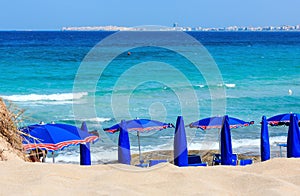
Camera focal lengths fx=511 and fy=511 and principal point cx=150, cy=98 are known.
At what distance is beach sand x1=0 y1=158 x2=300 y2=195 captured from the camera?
3824mm

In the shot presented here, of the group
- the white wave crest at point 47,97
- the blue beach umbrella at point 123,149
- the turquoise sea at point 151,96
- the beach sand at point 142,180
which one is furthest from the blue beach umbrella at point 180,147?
the white wave crest at point 47,97

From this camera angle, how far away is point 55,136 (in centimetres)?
874

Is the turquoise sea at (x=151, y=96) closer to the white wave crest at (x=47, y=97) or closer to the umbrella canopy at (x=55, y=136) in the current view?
the white wave crest at (x=47, y=97)

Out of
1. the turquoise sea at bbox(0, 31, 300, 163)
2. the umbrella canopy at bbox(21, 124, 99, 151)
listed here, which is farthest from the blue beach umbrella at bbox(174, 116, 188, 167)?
the turquoise sea at bbox(0, 31, 300, 163)

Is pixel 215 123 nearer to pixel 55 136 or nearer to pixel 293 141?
pixel 293 141

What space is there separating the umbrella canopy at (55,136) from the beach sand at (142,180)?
3.86m

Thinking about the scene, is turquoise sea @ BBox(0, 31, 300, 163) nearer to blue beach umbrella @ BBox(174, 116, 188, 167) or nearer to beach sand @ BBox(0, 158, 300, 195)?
blue beach umbrella @ BBox(174, 116, 188, 167)

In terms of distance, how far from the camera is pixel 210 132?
634 inches

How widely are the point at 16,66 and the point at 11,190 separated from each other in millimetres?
40205

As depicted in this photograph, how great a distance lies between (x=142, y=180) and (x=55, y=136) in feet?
15.6

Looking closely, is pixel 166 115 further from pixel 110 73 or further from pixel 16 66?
pixel 16 66

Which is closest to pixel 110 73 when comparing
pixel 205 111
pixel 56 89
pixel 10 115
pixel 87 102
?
pixel 56 89

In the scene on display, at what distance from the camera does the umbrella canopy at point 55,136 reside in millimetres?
8516

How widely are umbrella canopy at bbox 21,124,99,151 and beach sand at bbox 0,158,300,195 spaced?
386cm
